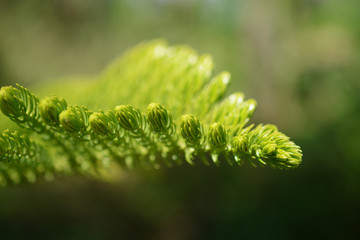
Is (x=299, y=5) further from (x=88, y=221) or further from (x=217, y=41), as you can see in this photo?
(x=217, y=41)

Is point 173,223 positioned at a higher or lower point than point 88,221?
lower

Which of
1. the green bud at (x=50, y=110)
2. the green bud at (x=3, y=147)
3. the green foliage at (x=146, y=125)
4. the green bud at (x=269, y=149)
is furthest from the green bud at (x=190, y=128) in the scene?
the green bud at (x=3, y=147)

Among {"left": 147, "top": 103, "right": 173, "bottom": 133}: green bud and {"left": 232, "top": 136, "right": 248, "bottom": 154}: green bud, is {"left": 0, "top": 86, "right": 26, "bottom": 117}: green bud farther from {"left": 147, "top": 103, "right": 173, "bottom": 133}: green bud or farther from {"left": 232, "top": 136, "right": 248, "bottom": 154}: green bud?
{"left": 232, "top": 136, "right": 248, "bottom": 154}: green bud

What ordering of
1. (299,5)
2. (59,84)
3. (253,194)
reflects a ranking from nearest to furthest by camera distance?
(59,84), (253,194), (299,5)

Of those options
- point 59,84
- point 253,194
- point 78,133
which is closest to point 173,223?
point 253,194

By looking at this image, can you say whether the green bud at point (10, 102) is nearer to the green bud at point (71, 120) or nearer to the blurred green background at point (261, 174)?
the green bud at point (71, 120)

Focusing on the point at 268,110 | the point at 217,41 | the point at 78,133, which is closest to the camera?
the point at 78,133
